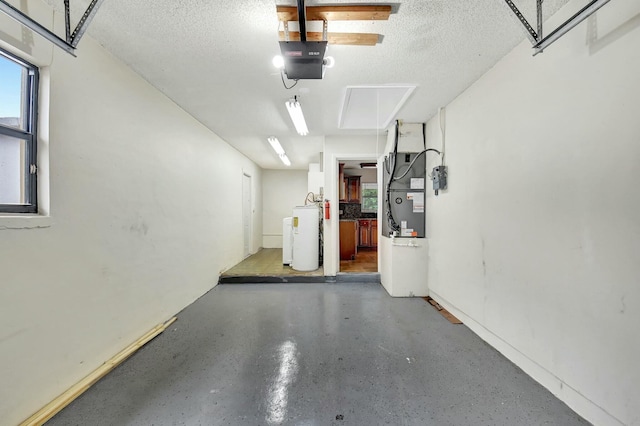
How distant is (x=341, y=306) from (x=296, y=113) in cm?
253

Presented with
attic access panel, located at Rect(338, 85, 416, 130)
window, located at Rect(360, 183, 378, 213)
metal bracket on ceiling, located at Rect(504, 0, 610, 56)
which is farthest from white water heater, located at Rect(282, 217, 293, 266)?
metal bracket on ceiling, located at Rect(504, 0, 610, 56)

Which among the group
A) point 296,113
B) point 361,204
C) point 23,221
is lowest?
point 23,221

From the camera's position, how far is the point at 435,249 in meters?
3.14

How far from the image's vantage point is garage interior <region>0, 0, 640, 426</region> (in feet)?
4.15

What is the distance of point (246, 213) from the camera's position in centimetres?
567

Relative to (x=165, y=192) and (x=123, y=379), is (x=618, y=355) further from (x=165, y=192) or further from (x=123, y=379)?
(x=165, y=192)

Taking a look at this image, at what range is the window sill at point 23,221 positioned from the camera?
1.24m

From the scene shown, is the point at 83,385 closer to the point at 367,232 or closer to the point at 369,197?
the point at 367,232

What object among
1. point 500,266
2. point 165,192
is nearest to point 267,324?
point 165,192

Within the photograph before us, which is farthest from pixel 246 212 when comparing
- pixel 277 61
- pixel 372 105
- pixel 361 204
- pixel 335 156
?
pixel 277 61

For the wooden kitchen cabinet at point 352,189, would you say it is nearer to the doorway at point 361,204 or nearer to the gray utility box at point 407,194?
the doorway at point 361,204

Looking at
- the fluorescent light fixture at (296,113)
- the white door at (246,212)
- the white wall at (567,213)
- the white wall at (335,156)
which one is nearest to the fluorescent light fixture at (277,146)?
the fluorescent light fixture at (296,113)

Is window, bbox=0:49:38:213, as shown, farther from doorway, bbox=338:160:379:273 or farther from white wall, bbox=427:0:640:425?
doorway, bbox=338:160:379:273

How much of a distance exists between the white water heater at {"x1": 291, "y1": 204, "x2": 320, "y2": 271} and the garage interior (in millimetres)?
1467
